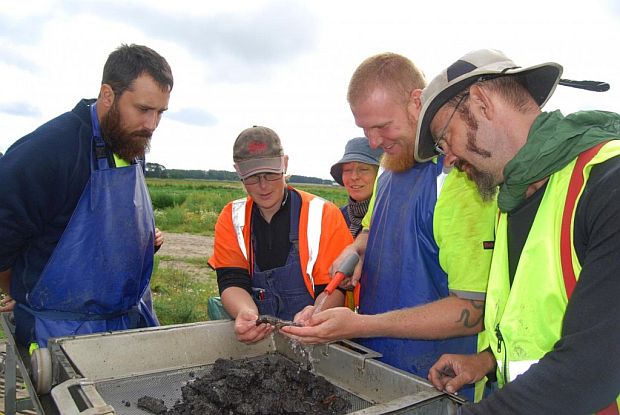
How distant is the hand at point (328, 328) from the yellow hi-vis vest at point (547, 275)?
837mm

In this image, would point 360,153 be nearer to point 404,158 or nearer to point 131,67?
point 404,158

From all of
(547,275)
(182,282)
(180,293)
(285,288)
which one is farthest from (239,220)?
(182,282)

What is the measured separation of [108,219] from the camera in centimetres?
265

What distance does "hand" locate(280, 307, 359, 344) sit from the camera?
91.7 inches

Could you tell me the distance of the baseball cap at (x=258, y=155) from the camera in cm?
325

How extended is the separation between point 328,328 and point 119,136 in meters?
1.57

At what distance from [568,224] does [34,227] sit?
236cm

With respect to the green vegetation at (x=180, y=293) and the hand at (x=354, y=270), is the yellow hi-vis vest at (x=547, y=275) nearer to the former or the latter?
the hand at (x=354, y=270)

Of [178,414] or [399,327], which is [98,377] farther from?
[399,327]

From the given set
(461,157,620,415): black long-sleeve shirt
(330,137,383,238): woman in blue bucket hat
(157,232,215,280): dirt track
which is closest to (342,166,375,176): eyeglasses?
(330,137,383,238): woman in blue bucket hat

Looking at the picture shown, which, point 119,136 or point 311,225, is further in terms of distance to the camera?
point 311,225

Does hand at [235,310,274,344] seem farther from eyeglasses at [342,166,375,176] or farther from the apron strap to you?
eyeglasses at [342,166,375,176]

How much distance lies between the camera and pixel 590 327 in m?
1.30

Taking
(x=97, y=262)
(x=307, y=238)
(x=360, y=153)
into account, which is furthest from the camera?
(x=360, y=153)
